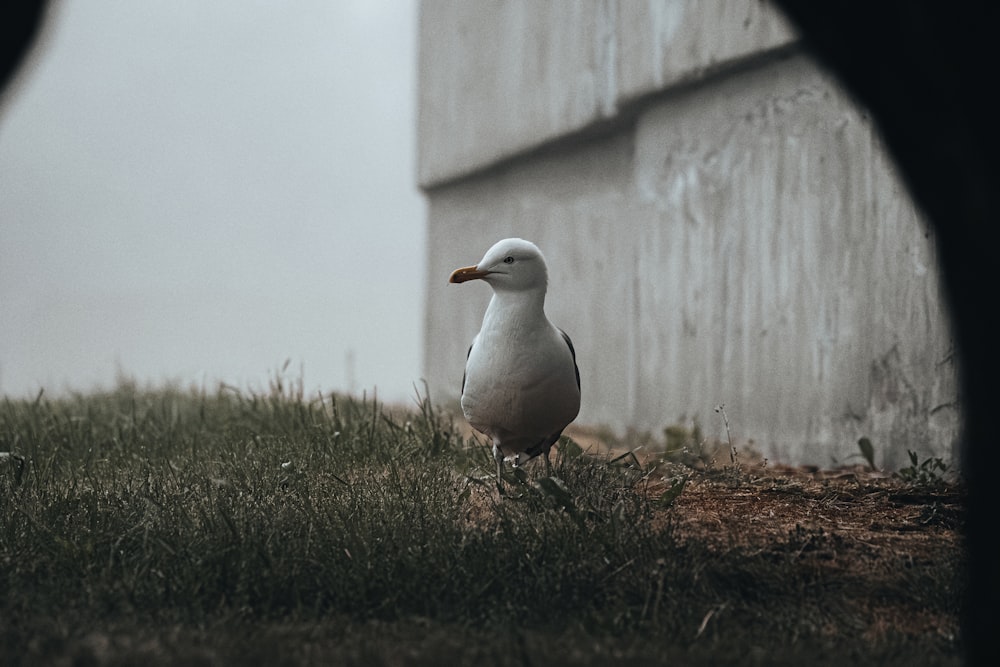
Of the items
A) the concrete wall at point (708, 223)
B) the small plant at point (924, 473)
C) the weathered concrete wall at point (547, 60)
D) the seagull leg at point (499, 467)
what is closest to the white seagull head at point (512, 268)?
the seagull leg at point (499, 467)

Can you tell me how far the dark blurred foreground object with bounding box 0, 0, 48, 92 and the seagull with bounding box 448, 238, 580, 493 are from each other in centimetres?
182

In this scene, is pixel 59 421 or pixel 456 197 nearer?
pixel 59 421

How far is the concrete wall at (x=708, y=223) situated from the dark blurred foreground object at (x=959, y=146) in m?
3.46

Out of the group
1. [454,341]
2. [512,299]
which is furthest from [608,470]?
[454,341]

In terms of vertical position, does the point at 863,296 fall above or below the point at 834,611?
above

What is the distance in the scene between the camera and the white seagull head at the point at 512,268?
4.07 meters

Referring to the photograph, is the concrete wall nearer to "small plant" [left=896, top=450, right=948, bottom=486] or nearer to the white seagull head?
"small plant" [left=896, top=450, right=948, bottom=486]

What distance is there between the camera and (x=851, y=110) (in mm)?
6270

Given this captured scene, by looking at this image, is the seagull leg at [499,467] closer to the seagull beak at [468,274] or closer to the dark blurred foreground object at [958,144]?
the seagull beak at [468,274]

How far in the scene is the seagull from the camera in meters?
4.00

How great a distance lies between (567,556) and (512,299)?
1155 millimetres

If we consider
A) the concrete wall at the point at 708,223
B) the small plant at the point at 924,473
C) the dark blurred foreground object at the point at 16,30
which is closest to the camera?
the dark blurred foreground object at the point at 16,30

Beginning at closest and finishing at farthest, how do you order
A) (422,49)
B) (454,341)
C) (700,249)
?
(700,249), (454,341), (422,49)

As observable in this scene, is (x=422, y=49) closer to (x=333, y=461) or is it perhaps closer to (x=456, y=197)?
(x=456, y=197)
